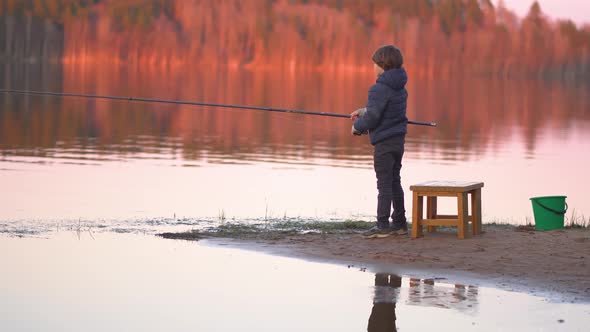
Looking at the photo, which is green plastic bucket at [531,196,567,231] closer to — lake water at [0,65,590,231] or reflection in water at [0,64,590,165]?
lake water at [0,65,590,231]

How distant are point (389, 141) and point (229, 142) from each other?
54.0ft

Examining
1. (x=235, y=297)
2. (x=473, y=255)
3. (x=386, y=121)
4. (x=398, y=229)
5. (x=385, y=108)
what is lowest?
(x=235, y=297)

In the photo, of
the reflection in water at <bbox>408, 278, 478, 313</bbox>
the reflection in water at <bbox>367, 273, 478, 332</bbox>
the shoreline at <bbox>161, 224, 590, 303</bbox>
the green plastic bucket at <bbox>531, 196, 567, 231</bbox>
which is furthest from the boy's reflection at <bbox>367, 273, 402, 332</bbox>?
the green plastic bucket at <bbox>531, 196, 567, 231</bbox>

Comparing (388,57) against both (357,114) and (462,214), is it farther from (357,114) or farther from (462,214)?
(462,214)

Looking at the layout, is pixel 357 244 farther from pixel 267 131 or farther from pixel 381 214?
pixel 267 131

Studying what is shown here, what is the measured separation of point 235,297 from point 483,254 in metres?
2.18

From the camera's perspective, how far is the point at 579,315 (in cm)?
836

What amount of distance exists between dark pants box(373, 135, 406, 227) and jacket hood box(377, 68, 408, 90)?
1.37ft

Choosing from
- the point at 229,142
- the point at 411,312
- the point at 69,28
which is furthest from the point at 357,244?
the point at 69,28

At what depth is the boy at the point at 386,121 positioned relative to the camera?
10859mm

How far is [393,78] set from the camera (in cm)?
1084

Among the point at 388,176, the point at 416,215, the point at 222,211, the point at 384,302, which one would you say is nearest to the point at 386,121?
the point at 388,176

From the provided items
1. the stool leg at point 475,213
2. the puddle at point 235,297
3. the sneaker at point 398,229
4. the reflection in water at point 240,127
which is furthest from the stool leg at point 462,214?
the reflection in water at point 240,127

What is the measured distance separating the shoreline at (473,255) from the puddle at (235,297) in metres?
0.20
